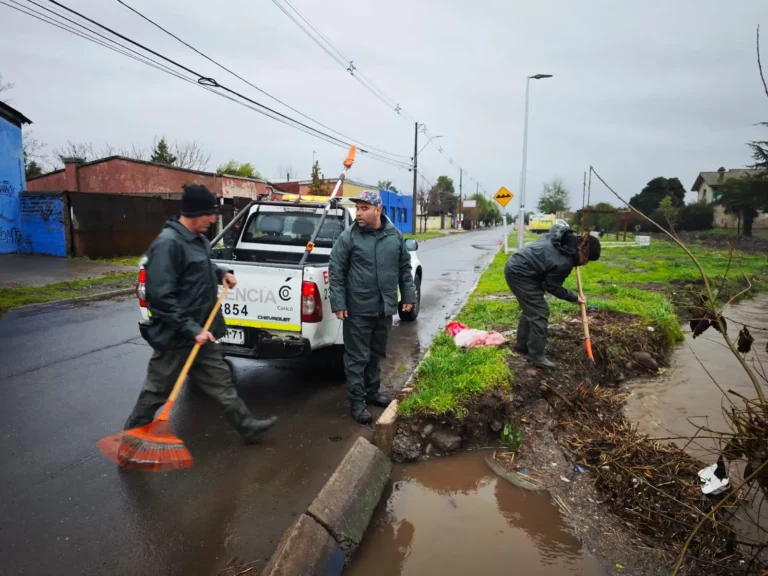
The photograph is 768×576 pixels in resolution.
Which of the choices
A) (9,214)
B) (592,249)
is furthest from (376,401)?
(9,214)

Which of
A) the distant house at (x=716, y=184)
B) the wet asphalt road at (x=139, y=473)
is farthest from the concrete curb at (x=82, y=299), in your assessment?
the distant house at (x=716, y=184)

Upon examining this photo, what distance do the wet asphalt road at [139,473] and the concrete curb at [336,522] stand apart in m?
0.30

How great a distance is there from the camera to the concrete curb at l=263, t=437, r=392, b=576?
2413mm

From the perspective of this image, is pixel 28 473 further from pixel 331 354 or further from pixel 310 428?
pixel 331 354

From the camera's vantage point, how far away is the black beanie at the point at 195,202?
3.37 metres

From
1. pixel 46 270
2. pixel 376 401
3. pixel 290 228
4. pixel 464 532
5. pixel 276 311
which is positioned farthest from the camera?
pixel 46 270

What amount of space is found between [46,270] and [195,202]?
→ 12.5m

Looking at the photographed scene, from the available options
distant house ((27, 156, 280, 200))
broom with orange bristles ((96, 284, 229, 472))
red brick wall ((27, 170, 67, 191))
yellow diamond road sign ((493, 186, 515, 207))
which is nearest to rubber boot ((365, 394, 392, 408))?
broom with orange bristles ((96, 284, 229, 472))

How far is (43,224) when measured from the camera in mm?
16047

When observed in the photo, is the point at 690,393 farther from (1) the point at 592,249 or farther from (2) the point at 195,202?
(2) the point at 195,202

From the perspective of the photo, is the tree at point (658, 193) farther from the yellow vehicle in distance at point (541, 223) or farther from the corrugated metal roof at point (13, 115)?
the corrugated metal roof at point (13, 115)

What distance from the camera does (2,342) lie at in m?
6.54

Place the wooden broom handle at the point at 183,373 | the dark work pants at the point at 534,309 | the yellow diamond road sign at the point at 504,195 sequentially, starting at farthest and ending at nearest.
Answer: the yellow diamond road sign at the point at 504,195
the dark work pants at the point at 534,309
the wooden broom handle at the point at 183,373

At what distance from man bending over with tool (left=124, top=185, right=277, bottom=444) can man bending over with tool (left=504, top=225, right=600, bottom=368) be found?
312 cm
